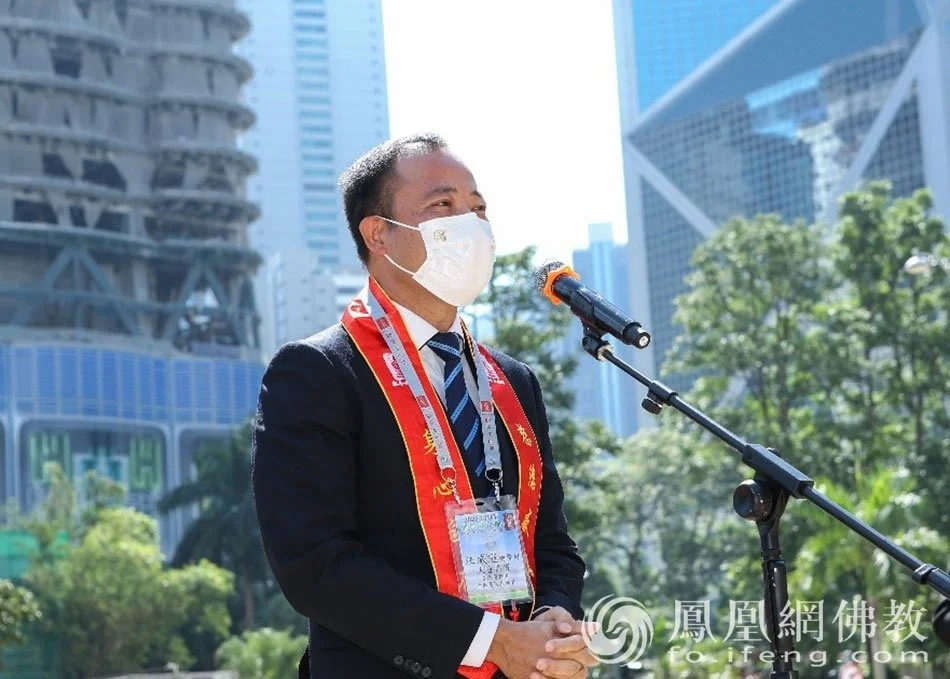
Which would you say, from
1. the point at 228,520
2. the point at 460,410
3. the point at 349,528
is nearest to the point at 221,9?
the point at 228,520

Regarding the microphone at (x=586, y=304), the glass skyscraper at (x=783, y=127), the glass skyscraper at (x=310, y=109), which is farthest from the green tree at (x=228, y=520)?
the microphone at (x=586, y=304)

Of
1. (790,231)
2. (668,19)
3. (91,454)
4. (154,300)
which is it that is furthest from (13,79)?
(668,19)

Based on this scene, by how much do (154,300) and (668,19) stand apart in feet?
151

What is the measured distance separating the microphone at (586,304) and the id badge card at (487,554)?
0.42 meters

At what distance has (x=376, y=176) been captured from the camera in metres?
3.10

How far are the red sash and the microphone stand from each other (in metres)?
0.26

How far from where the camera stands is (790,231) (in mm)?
30156

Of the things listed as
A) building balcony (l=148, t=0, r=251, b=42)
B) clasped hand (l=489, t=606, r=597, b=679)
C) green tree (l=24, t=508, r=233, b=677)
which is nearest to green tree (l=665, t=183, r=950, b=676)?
green tree (l=24, t=508, r=233, b=677)

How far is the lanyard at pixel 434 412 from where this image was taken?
9.32ft

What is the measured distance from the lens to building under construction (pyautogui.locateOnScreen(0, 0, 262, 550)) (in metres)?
62.5

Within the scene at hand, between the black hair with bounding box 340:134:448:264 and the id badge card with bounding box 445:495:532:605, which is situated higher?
the black hair with bounding box 340:134:448:264

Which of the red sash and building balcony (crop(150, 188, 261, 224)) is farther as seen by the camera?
building balcony (crop(150, 188, 261, 224))

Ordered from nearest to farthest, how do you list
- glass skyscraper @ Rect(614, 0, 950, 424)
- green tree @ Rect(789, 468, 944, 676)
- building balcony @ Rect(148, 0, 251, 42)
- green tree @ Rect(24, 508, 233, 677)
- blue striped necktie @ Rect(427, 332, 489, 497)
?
blue striped necktie @ Rect(427, 332, 489, 497), green tree @ Rect(789, 468, 944, 676), green tree @ Rect(24, 508, 233, 677), building balcony @ Rect(148, 0, 251, 42), glass skyscraper @ Rect(614, 0, 950, 424)

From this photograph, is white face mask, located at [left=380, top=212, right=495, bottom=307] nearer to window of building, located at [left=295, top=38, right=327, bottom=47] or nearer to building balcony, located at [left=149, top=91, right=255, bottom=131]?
building balcony, located at [left=149, top=91, right=255, bottom=131]
